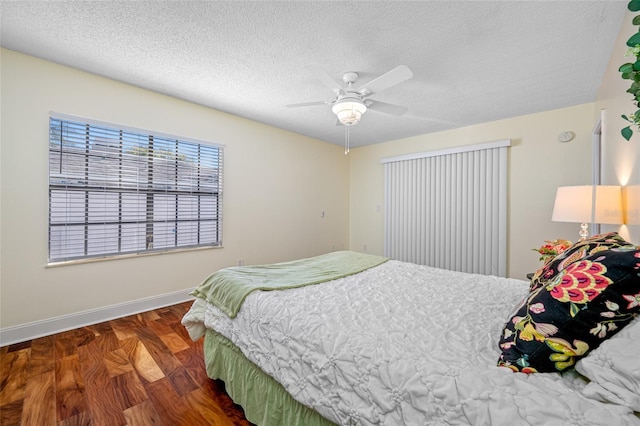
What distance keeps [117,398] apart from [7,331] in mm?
1475

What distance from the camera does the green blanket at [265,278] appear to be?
1.67 m

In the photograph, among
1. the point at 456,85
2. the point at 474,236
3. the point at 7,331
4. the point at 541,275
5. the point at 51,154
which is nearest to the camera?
the point at 541,275

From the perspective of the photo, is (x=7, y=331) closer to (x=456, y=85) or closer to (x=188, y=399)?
(x=188, y=399)

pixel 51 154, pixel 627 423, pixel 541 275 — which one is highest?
pixel 51 154

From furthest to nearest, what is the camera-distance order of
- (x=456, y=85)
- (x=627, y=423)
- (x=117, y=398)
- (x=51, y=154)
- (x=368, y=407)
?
(x=456, y=85)
(x=51, y=154)
(x=117, y=398)
(x=368, y=407)
(x=627, y=423)

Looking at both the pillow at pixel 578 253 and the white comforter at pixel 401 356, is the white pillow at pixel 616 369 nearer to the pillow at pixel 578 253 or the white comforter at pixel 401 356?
the white comforter at pixel 401 356

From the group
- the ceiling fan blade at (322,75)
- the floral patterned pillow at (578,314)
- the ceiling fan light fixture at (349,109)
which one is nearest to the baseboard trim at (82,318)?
the ceiling fan light fixture at (349,109)

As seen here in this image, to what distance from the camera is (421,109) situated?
10.6ft

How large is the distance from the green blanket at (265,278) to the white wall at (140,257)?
1.47 metres

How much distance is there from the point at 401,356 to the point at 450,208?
355 centimetres

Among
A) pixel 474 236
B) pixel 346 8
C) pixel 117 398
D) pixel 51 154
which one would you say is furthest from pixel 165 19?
pixel 474 236

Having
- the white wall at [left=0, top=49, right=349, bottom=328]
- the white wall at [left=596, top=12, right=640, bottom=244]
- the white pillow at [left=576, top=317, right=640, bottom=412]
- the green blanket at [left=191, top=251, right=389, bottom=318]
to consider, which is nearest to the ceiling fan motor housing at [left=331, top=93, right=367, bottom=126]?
the green blanket at [left=191, top=251, right=389, bottom=318]

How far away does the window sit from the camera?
97.3 inches

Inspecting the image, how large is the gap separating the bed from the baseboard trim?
1455 mm
